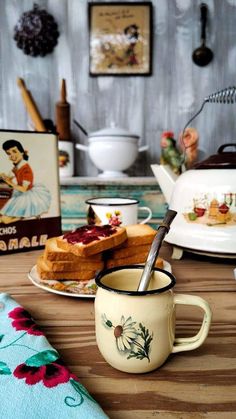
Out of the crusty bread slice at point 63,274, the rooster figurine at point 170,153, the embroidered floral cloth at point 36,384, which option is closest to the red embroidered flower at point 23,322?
the embroidered floral cloth at point 36,384

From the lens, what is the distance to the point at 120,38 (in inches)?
70.7

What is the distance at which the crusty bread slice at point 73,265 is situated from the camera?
1.62 feet

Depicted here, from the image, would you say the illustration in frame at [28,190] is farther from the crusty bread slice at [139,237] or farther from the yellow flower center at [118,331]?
the yellow flower center at [118,331]

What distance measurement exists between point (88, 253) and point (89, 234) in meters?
0.06

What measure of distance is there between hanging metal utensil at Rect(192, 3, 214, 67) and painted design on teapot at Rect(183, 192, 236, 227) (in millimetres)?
1407

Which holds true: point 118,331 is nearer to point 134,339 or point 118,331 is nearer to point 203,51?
point 134,339

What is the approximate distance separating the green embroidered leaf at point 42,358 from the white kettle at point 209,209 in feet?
1.27

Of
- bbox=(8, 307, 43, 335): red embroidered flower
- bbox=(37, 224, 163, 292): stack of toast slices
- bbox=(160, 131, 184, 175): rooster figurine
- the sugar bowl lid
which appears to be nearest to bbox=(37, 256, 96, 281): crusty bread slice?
bbox=(37, 224, 163, 292): stack of toast slices

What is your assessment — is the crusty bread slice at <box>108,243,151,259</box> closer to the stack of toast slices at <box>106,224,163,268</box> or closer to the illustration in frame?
the stack of toast slices at <box>106,224,163,268</box>

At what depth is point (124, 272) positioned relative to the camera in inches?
14.3

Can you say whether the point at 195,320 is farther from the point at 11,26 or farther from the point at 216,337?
the point at 11,26

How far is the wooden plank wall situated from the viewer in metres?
1.79

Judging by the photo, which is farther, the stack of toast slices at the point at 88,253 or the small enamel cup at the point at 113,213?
the small enamel cup at the point at 113,213

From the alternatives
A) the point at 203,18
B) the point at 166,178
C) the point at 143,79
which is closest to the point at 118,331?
the point at 166,178
